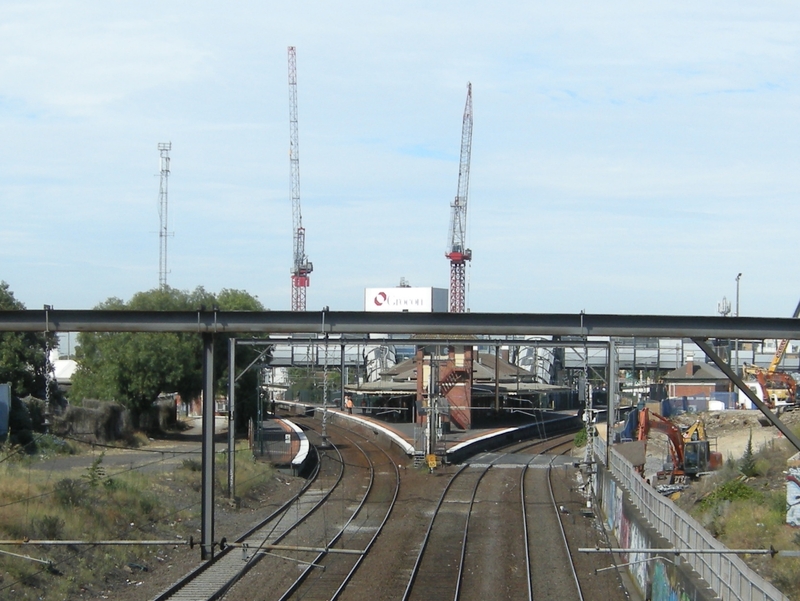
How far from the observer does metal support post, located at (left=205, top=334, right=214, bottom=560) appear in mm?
10414

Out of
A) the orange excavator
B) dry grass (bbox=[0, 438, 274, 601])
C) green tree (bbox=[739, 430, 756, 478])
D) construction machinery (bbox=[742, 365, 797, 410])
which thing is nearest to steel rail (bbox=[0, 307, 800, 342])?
dry grass (bbox=[0, 438, 274, 601])

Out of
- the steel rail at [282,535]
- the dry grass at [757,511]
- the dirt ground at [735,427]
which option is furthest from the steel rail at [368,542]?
the dirt ground at [735,427]

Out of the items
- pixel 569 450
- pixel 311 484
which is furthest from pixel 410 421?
pixel 311 484

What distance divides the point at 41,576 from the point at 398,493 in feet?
45.1

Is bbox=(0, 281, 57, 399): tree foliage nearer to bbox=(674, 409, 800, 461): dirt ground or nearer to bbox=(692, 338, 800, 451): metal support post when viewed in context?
bbox=(674, 409, 800, 461): dirt ground

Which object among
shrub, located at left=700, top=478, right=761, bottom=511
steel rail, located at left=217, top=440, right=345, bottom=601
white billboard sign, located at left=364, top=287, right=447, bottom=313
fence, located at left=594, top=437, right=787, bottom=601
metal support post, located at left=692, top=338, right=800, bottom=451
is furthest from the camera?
white billboard sign, located at left=364, top=287, right=447, bottom=313

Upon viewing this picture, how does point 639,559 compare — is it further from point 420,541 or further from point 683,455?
point 683,455

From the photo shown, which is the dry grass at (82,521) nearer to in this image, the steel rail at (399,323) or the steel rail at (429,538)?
the steel rail at (429,538)

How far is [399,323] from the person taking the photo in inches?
422

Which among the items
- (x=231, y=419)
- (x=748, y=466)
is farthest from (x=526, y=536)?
(x=231, y=419)

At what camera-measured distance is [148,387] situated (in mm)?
38250

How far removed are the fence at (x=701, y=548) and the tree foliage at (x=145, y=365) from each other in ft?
76.8

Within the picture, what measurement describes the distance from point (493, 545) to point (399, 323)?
34.4 ft

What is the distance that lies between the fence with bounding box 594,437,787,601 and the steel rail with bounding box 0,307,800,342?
2.59 metres
